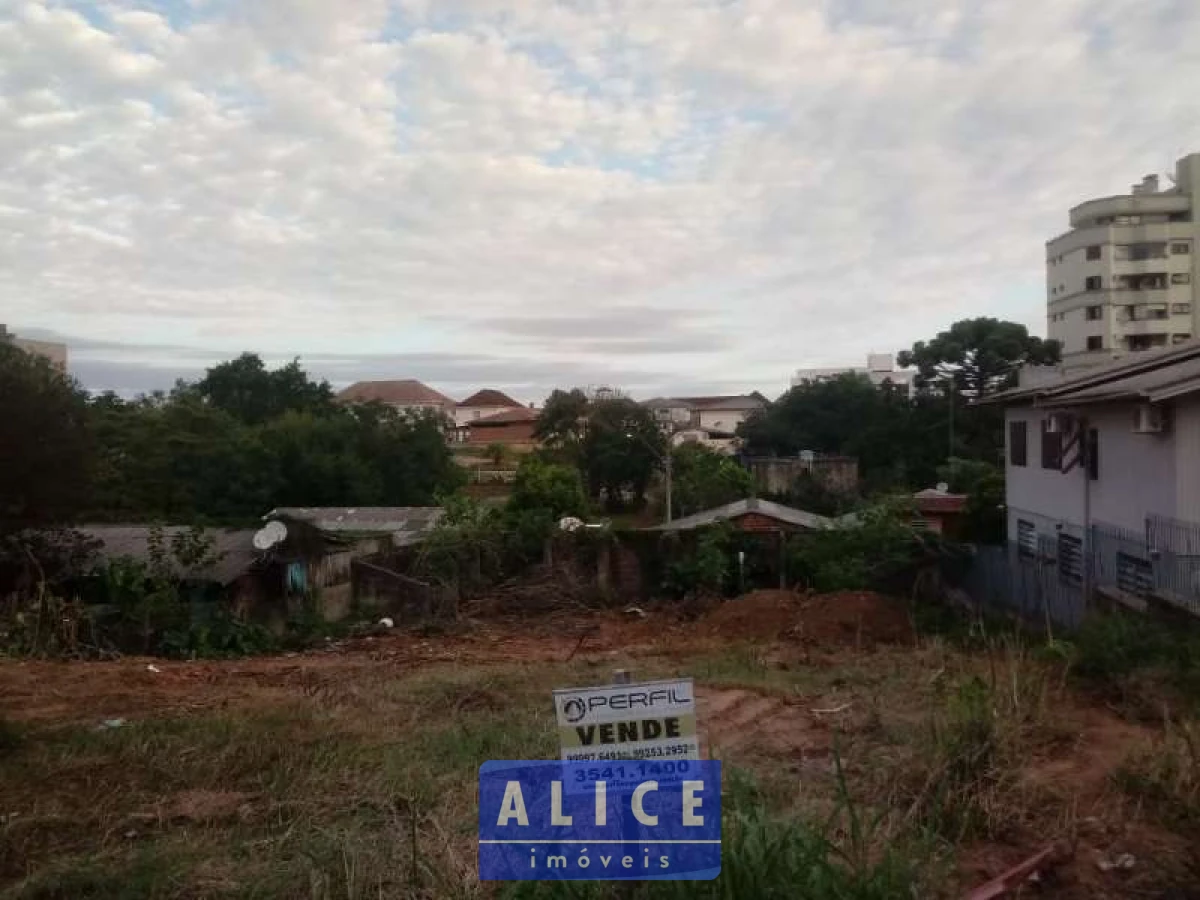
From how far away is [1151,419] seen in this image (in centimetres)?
1100

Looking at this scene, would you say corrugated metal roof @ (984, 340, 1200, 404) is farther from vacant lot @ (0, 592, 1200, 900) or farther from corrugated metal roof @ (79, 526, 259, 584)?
corrugated metal roof @ (79, 526, 259, 584)

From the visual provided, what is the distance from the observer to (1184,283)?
40.2m

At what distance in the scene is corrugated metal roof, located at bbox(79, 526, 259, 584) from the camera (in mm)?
13961

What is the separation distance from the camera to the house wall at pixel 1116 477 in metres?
11.0

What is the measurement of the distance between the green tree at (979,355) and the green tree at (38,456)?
28.2 meters

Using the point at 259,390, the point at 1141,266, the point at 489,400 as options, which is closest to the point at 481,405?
the point at 489,400

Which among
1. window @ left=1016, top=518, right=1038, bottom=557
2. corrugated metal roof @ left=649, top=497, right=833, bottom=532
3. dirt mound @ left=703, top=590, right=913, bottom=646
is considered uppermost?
corrugated metal roof @ left=649, top=497, right=833, bottom=532

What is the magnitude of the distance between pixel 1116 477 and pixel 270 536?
39.7 ft

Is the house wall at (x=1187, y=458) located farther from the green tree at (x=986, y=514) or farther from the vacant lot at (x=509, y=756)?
the green tree at (x=986, y=514)

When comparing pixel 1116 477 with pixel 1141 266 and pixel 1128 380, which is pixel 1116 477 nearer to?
pixel 1128 380

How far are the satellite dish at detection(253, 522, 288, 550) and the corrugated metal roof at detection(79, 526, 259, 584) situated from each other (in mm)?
230

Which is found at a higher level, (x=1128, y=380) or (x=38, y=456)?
(x=1128, y=380)

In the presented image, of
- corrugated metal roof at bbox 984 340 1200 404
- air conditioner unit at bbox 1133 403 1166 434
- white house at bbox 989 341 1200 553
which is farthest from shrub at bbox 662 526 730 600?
air conditioner unit at bbox 1133 403 1166 434

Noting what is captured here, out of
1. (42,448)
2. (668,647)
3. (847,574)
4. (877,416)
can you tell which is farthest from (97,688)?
(877,416)
